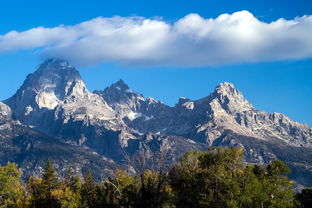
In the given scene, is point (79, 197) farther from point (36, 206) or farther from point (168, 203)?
point (168, 203)

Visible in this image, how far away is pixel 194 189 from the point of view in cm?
11088

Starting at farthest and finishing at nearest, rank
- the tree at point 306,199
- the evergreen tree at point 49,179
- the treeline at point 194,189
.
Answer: the evergreen tree at point 49,179
the tree at point 306,199
the treeline at point 194,189

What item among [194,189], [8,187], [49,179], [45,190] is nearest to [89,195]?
[45,190]

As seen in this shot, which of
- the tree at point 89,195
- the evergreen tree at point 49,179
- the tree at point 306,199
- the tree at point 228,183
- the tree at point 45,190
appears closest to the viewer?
the tree at point 228,183

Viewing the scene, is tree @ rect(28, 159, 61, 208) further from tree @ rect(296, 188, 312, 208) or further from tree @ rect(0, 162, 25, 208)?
tree @ rect(296, 188, 312, 208)

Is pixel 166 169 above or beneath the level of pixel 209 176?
beneath

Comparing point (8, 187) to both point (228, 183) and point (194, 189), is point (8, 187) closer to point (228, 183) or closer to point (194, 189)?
point (194, 189)

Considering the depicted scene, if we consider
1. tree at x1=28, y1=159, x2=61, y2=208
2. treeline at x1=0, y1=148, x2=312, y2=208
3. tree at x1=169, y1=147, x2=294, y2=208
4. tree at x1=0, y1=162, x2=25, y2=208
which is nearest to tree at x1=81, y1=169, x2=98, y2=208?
treeline at x1=0, y1=148, x2=312, y2=208

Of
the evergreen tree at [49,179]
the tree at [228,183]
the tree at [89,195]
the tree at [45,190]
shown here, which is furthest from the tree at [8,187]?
the tree at [228,183]

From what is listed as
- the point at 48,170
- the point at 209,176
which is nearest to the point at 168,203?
the point at 209,176

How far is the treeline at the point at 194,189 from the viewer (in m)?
90.8

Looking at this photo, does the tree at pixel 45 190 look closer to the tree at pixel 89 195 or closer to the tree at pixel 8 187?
the tree at pixel 8 187

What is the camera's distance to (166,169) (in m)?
61.7

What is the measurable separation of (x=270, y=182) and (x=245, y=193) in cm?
1243
